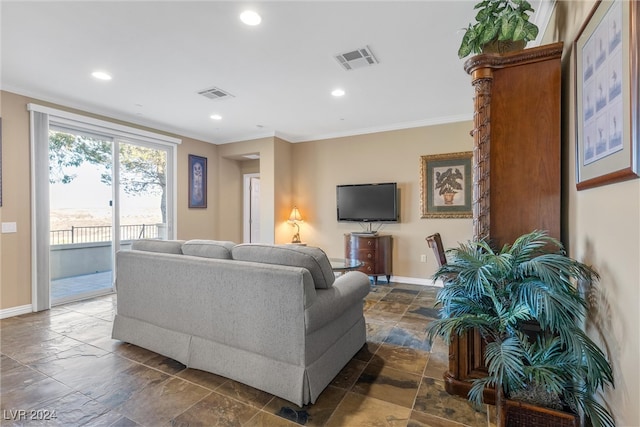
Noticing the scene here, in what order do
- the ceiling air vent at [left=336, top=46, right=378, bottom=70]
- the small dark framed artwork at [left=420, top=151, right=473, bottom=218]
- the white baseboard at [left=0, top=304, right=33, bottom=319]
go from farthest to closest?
the small dark framed artwork at [left=420, top=151, right=473, bottom=218]
the white baseboard at [left=0, top=304, right=33, bottom=319]
the ceiling air vent at [left=336, top=46, right=378, bottom=70]

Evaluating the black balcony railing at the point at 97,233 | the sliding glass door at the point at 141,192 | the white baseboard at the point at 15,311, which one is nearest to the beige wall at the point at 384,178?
the sliding glass door at the point at 141,192

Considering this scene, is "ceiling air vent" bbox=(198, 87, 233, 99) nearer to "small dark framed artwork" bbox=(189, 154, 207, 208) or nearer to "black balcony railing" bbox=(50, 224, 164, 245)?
"small dark framed artwork" bbox=(189, 154, 207, 208)

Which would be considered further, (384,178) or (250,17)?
(384,178)

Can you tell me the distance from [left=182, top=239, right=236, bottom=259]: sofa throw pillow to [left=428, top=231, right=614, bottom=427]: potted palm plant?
1.48 metres

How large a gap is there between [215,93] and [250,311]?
2853mm

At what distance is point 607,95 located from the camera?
118 cm

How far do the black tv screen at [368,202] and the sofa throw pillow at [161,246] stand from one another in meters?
3.23

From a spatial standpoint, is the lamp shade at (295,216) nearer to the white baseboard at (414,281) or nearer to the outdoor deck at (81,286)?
the white baseboard at (414,281)

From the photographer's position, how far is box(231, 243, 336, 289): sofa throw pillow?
190cm

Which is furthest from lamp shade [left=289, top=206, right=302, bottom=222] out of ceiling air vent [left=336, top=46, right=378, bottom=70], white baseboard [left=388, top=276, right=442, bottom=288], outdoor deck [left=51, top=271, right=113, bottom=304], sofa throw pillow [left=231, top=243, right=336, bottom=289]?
sofa throw pillow [left=231, top=243, right=336, bottom=289]

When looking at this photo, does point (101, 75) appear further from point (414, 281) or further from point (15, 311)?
point (414, 281)

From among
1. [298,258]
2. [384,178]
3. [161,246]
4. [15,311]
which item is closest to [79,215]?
[15,311]

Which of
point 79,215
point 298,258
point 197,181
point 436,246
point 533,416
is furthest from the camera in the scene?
point 197,181

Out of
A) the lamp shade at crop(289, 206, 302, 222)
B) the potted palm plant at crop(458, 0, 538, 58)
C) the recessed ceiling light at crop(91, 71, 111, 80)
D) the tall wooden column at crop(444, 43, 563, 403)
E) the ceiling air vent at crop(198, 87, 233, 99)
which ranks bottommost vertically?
the lamp shade at crop(289, 206, 302, 222)
